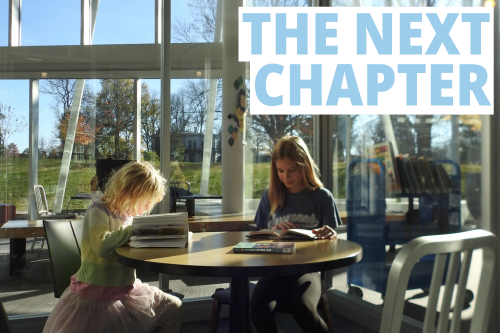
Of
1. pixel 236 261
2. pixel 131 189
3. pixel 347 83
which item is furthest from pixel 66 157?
pixel 347 83

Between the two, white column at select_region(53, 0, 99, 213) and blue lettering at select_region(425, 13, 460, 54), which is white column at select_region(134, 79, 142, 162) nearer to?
white column at select_region(53, 0, 99, 213)

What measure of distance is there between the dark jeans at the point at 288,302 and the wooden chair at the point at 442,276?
1.21 m

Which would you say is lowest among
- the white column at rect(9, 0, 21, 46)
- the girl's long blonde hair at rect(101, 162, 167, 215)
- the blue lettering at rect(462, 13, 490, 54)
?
the girl's long blonde hair at rect(101, 162, 167, 215)

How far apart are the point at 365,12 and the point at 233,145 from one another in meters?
1.50

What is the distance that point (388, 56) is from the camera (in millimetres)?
3336

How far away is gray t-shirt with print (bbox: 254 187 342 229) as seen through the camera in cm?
250

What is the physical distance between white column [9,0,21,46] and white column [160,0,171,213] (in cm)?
102

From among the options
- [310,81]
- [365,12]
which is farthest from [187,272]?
[365,12]

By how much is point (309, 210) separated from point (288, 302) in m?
0.64

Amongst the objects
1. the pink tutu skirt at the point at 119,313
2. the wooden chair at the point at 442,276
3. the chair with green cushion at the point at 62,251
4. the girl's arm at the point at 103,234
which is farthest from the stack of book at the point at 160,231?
the wooden chair at the point at 442,276

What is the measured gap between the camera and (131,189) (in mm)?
2053

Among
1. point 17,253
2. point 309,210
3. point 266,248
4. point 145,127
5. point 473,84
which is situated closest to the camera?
point 266,248

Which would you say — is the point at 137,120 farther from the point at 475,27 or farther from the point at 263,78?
the point at 475,27

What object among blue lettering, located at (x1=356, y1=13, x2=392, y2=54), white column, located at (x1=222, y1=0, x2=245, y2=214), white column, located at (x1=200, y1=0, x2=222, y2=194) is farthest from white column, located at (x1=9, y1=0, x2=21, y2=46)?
blue lettering, located at (x1=356, y1=13, x2=392, y2=54)
